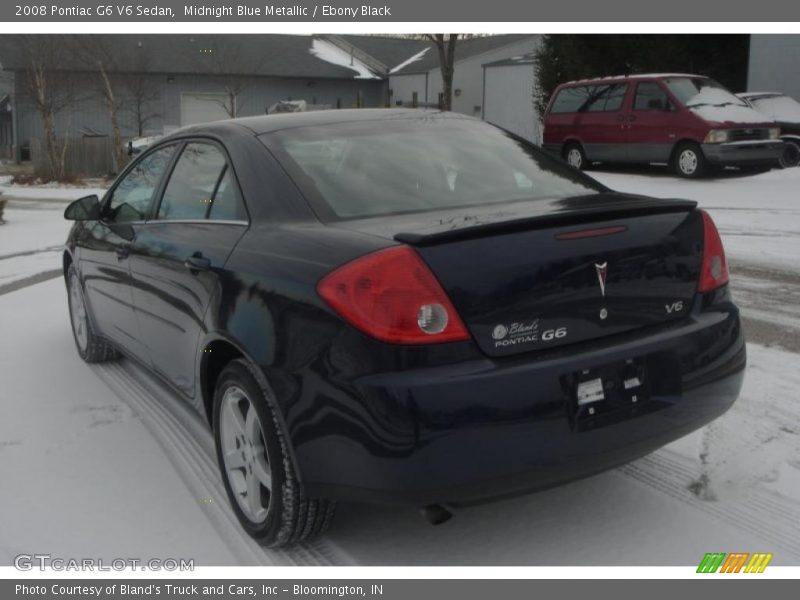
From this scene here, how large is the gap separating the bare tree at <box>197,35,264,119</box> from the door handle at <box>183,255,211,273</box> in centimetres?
3609

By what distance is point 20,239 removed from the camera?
11.6 meters

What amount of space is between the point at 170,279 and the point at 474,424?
69.8 inches

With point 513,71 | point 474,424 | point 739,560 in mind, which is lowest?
point 739,560

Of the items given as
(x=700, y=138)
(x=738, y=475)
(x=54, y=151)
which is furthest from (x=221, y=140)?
(x=54, y=151)

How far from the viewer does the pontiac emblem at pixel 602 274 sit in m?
2.81

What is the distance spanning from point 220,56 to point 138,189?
Answer: 3724 centimetres

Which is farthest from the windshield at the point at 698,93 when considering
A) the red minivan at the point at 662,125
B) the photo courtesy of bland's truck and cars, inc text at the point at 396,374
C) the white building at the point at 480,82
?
the white building at the point at 480,82

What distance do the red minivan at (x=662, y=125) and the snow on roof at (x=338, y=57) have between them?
91.3 feet

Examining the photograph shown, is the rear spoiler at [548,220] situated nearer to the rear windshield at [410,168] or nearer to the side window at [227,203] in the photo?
the rear windshield at [410,168]

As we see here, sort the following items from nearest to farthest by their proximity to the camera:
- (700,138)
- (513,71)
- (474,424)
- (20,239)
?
(474,424), (20,239), (700,138), (513,71)

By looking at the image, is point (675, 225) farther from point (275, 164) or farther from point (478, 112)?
point (478, 112)

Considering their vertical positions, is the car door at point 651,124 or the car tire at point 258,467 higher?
the car door at point 651,124

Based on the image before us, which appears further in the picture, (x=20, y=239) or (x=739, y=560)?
(x=20, y=239)

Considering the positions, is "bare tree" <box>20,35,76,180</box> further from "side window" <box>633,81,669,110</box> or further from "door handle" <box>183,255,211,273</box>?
"door handle" <box>183,255,211,273</box>
